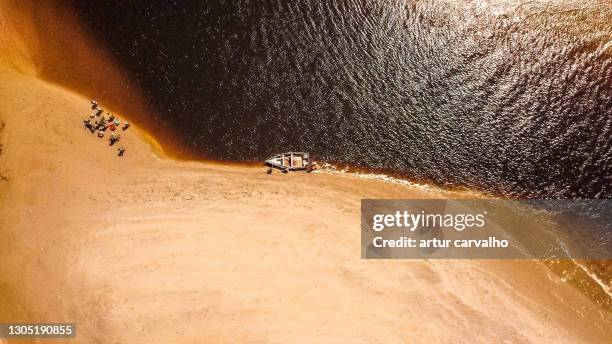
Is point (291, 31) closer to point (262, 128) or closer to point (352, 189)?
point (262, 128)

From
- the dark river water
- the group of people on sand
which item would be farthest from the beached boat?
the group of people on sand

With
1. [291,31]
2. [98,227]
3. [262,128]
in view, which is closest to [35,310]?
[98,227]

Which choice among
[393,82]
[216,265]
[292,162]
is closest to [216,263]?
[216,265]

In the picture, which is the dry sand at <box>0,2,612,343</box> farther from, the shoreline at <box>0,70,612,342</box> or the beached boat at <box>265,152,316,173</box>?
the beached boat at <box>265,152,316,173</box>

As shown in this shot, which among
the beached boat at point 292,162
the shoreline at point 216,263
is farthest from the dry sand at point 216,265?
the beached boat at point 292,162

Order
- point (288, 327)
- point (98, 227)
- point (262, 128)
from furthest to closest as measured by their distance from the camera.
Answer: point (262, 128) → point (98, 227) → point (288, 327)

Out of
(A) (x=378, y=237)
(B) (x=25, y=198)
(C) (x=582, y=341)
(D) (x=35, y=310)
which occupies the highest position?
(B) (x=25, y=198)

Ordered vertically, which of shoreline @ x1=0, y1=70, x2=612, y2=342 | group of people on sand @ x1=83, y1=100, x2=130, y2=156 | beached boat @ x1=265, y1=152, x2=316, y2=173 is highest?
group of people on sand @ x1=83, y1=100, x2=130, y2=156

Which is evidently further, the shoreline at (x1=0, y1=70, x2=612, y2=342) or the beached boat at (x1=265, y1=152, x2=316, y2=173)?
the beached boat at (x1=265, y1=152, x2=316, y2=173)
